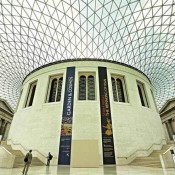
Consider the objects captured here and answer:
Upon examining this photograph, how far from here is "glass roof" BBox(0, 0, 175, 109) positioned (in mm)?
26828

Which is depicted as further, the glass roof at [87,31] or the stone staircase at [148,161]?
the glass roof at [87,31]

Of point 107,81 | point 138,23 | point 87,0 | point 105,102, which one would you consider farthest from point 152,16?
point 105,102

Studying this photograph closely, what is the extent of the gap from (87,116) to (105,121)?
8.39 feet

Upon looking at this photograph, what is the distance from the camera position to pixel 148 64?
3834cm

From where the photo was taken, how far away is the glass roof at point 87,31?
2683 cm

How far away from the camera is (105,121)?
20547mm

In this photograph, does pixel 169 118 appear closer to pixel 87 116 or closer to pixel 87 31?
pixel 87 116

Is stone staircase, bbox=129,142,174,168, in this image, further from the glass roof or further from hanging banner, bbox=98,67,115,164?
the glass roof

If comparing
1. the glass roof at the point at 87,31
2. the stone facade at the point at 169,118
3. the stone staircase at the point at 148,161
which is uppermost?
the glass roof at the point at 87,31

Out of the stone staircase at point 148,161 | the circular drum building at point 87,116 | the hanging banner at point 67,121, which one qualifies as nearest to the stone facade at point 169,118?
the circular drum building at point 87,116

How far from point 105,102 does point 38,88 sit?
11.9 metres

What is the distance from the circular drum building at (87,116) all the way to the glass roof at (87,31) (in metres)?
7.26

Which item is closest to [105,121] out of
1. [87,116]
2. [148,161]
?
[87,116]

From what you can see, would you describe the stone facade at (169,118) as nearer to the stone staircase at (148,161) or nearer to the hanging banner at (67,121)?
the stone staircase at (148,161)
